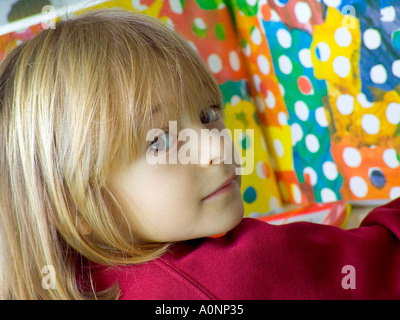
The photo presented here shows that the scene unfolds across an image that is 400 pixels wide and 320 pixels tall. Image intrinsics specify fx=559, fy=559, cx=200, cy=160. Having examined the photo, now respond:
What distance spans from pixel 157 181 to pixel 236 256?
14 centimetres

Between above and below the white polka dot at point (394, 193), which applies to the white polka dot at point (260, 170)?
above

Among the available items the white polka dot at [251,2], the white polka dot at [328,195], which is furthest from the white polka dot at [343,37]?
the white polka dot at [328,195]

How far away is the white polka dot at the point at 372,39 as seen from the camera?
3.33ft

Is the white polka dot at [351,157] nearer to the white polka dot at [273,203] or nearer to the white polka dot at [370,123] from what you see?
the white polka dot at [370,123]

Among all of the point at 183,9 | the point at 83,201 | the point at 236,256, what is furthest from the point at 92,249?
the point at 183,9

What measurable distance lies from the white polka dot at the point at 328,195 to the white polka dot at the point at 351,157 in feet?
0.28

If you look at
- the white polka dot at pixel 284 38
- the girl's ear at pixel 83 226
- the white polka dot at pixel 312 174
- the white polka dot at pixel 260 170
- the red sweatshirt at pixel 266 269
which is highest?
the white polka dot at pixel 284 38

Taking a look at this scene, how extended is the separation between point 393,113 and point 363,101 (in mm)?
66

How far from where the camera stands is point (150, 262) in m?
0.74

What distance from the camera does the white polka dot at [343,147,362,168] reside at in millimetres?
1142

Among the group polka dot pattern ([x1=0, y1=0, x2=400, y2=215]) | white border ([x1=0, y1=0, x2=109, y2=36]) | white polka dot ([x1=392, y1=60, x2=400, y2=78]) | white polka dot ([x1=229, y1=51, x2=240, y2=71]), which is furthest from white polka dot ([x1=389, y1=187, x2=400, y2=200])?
white border ([x1=0, y1=0, x2=109, y2=36])

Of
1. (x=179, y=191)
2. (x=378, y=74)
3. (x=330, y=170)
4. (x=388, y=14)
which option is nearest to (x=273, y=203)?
(x=330, y=170)
